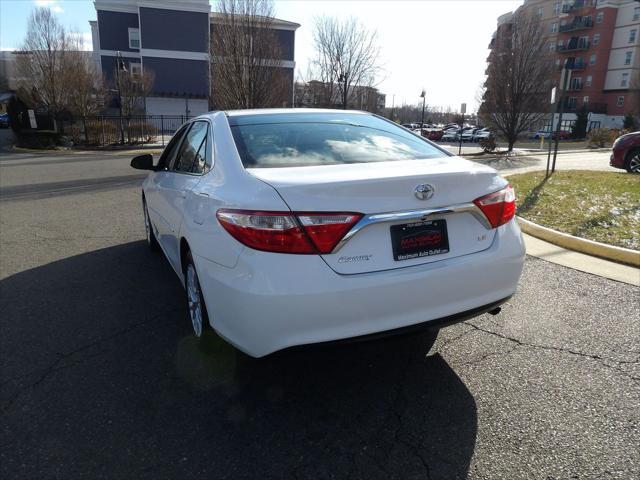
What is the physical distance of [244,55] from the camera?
61.3 ft

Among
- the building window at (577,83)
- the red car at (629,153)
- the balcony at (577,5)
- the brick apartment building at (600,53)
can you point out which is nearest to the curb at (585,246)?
the red car at (629,153)

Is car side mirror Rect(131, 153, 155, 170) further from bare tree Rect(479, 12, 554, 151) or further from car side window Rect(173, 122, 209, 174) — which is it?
bare tree Rect(479, 12, 554, 151)

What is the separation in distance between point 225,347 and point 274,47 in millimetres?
18236

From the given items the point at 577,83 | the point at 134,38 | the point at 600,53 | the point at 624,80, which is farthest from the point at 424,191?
the point at 577,83

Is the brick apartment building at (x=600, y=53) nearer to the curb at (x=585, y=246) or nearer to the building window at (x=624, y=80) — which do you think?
the building window at (x=624, y=80)

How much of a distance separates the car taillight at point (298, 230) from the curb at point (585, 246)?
14.0 feet

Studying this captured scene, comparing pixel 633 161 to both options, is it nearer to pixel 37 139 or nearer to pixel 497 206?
pixel 497 206


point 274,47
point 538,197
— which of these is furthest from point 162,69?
point 538,197

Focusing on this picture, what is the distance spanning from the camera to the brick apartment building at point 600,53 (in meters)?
60.9

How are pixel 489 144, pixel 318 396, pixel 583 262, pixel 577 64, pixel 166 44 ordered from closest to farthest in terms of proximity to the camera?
1. pixel 318 396
2. pixel 583 262
3. pixel 489 144
4. pixel 166 44
5. pixel 577 64

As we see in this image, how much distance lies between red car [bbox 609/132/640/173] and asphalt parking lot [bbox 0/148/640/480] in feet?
35.3

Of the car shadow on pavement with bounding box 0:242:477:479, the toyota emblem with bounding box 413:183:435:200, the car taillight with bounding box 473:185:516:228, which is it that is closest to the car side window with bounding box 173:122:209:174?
the car shadow on pavement with bounding box 0:242:477:479

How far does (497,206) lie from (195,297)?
6.48 feet

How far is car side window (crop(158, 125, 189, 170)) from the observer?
4.42m
